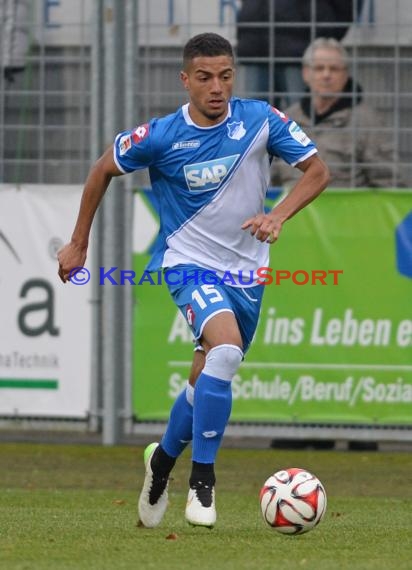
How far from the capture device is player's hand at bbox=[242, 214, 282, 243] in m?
6.54

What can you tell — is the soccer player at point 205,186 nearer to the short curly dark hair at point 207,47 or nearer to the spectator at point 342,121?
the short curly dark hair at point 207,47

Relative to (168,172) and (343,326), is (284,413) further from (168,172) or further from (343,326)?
(168,172)

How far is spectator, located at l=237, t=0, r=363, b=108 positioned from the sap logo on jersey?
513cm

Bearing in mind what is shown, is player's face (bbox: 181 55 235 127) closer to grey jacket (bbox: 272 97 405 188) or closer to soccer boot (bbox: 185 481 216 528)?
soccer boot (bbox: 185 481 216 528)

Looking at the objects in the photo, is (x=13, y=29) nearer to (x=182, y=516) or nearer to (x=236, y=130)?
(x=182, y=516)

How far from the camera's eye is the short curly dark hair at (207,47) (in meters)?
6.89

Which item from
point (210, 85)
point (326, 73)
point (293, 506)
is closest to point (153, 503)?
point (293, 506)

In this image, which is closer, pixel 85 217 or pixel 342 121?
pixel 85 217

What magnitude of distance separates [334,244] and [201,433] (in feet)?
17.3

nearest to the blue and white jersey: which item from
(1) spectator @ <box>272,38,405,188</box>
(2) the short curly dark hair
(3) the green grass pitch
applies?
(2) the short curly dark hair

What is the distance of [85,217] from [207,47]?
952 millimetres

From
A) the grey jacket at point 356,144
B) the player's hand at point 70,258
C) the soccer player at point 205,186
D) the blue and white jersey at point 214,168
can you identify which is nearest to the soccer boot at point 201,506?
the soccer player at point 205,186

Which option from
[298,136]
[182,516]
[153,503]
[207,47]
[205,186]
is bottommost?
[182,516]

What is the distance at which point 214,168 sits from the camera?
6984 mm
